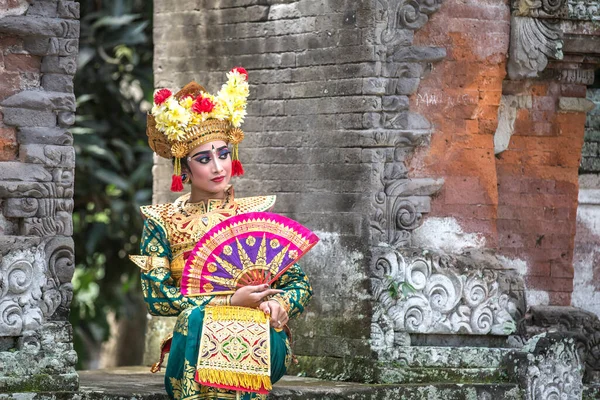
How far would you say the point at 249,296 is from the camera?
6.82 m

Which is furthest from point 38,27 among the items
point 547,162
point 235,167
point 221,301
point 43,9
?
point 547,162

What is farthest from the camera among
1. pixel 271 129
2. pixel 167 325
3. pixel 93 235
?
pixel 93 235

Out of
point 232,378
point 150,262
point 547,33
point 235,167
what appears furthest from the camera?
point 547,33

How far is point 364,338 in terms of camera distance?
27.6 ft

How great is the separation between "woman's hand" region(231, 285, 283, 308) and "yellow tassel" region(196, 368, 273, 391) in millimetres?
313

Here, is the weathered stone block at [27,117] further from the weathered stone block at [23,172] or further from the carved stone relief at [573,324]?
the carved stone relief at [573,324]

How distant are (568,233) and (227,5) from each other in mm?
2513

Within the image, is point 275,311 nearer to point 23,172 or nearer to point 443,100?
point 23,172

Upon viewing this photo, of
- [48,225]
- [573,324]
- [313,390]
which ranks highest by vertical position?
[48,225]

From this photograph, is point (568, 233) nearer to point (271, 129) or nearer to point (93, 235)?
point (271, 129)

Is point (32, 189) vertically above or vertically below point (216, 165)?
below

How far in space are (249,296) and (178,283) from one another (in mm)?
514

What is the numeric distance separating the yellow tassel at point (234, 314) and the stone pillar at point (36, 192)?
0.93 metres

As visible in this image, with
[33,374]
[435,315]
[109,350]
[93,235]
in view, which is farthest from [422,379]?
[109,350]
